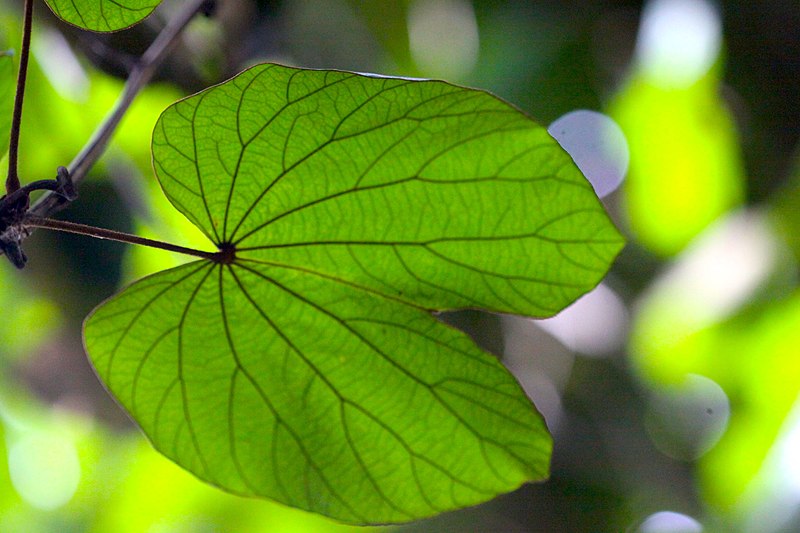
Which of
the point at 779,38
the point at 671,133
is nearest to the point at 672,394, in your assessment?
the point at 671,133

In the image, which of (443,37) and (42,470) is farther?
(42,470)

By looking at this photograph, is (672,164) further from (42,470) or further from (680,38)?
(42,470)

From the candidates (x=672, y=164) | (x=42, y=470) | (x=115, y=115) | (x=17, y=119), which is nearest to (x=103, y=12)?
(x=17, y=119)

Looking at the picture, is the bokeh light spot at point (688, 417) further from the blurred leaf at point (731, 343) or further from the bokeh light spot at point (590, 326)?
the bokeh light spot at point (590, 326)

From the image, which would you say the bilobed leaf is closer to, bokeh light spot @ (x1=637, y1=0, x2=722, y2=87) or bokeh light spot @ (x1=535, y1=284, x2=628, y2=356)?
bokeh light spot @ (x1=535, y1=284, x2=628, y2=356)

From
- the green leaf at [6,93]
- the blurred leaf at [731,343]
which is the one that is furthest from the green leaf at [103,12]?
the blurred leaf at [731,343]

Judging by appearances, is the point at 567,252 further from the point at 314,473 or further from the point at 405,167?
the point at 314,473

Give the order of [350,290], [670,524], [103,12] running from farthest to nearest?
[670,524]
[350,290]
[103,12]
